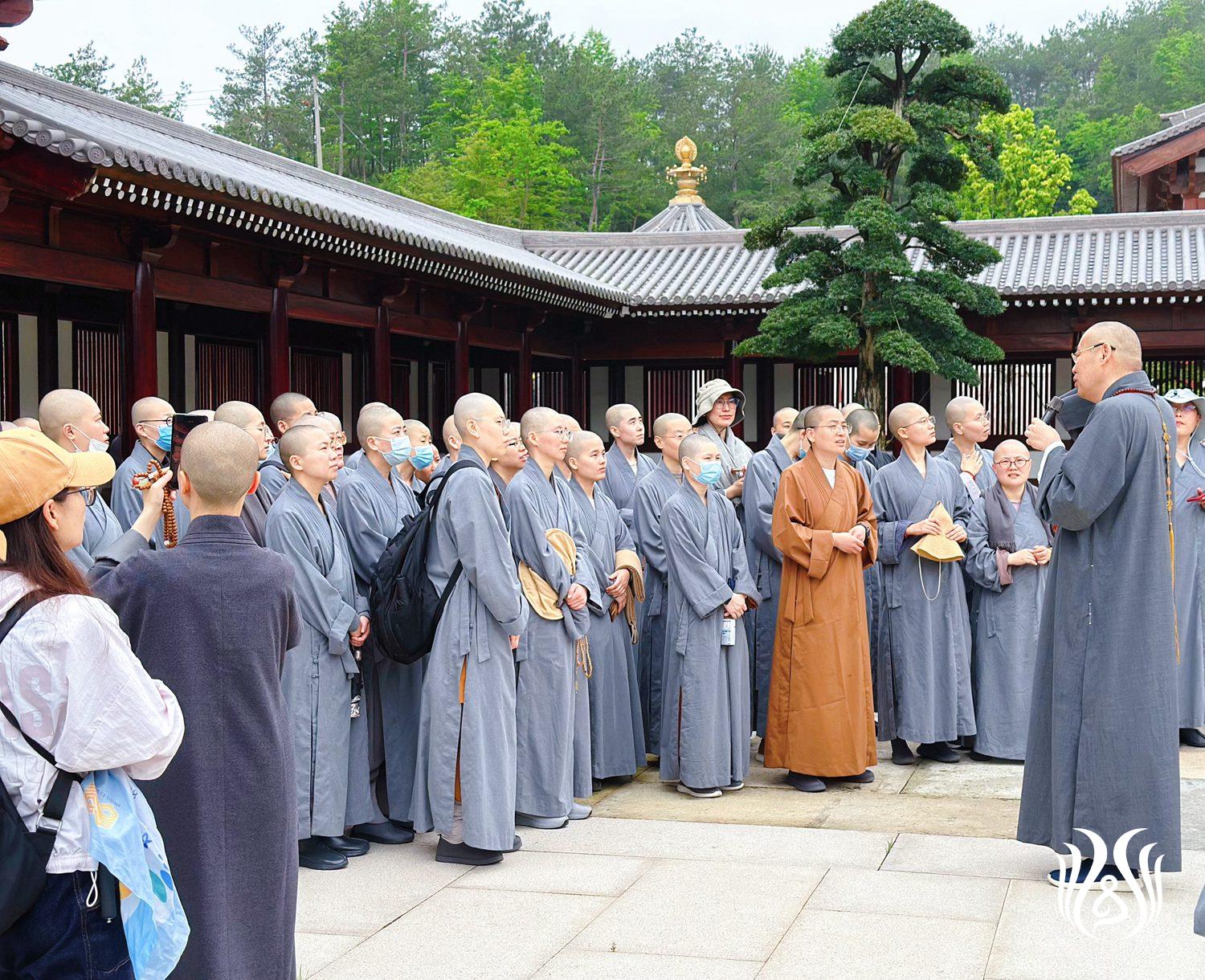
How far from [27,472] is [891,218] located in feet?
39.0

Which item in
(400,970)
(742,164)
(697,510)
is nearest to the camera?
(400,970)

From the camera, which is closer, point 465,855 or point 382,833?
point 465,855

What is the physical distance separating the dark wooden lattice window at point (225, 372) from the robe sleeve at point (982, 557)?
22.4 ft

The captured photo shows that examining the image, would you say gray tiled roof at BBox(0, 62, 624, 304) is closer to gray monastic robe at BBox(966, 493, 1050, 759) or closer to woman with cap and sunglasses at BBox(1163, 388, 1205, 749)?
gray monastic robe at BBox(966, 493, 1050, 759)

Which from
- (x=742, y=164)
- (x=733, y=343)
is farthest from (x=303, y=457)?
(x=742, y=164)

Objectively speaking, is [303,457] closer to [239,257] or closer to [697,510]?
[697,510]

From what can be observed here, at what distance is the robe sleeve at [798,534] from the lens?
6.08 meters

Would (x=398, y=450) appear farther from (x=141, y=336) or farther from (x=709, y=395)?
(x=141, y=336)

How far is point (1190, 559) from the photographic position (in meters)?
7.42

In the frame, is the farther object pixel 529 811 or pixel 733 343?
pixel 733 343

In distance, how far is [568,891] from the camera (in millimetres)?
4578

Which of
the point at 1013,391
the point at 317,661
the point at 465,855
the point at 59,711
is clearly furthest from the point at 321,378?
the point at 59,711

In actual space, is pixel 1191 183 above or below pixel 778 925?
above

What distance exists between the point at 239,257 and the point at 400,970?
7.48 metres
